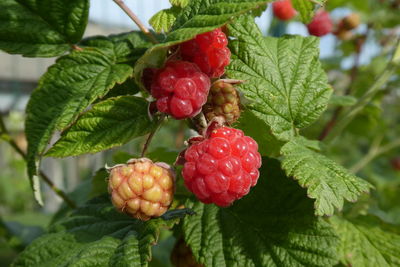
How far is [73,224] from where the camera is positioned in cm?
91

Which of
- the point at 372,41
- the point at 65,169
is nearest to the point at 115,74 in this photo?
the point at 372,41

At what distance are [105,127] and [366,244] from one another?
0.56 meters

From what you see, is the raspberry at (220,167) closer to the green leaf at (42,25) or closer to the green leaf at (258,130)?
the green leaf at (258,130)

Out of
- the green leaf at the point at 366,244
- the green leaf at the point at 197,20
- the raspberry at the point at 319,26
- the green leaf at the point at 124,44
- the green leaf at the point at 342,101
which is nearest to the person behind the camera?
the green leaf at the point at 197,20

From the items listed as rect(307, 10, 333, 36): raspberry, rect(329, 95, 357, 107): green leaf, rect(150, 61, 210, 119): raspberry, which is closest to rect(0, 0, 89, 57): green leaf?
rect(150, 61, 210, 119): raspberry

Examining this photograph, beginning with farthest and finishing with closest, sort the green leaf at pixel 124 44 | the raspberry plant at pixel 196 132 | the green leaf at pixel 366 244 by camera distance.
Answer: the green leaf at pixel 366 244 → the green leaf at pixel 124 44 → the raspberry plant at pixel 196 132

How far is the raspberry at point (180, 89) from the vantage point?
68 cm

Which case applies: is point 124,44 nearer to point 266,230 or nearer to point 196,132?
point 196,132

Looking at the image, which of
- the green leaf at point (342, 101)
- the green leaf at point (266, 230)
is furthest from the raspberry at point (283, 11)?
the green leaf at point (266, 230)

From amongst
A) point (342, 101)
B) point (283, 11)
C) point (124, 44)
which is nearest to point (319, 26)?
point (283, 11)

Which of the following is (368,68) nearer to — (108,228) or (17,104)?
(108,228)

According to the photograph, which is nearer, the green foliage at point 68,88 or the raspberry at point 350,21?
the green foliage at point 68,88

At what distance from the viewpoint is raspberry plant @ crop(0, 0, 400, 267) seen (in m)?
0.70

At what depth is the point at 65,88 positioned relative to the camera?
31.0 inches
